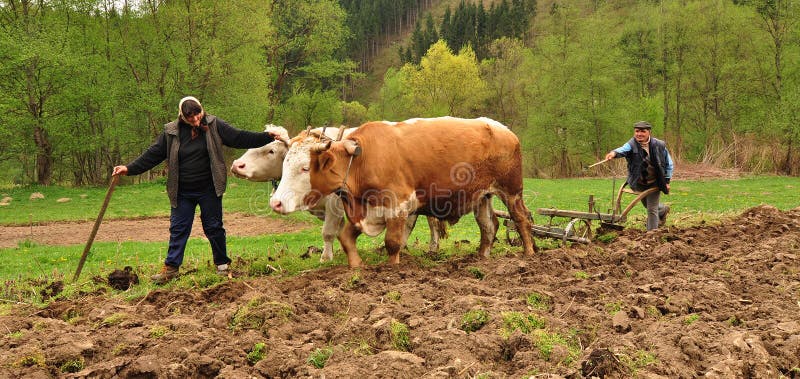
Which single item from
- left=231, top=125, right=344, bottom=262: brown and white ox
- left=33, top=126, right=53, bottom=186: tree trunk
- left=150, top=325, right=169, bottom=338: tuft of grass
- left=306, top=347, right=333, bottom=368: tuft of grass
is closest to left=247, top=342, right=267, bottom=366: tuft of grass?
left=306, top=347, right=333, bottom=368: tuft of grass

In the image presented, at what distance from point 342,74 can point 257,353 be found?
50.9m

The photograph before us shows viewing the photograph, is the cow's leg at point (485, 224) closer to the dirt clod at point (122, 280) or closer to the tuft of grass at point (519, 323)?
the tuft of grass at point (519, 323)

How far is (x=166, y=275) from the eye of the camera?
802 cm

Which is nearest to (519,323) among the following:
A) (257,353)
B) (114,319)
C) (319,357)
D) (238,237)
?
(319,357)

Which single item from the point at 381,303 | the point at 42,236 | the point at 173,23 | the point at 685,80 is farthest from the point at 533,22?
the point at 381,303

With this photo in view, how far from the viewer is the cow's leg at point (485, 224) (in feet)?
31.0

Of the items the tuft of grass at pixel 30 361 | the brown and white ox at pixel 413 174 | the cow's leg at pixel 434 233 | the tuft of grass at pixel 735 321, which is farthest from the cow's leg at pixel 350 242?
the tuft of grass at pixel 735 321

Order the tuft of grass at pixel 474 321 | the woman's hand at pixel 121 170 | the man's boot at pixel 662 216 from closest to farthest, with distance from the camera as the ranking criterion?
the tuft of grass at pixel 474 321
the woman's hand at pixel 121 170
the man's boot at pixel 662 216

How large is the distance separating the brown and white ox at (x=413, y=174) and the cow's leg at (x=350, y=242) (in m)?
0.01

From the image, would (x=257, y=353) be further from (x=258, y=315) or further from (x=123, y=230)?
(x=123, y=230)

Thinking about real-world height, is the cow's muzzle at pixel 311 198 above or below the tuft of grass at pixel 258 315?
above

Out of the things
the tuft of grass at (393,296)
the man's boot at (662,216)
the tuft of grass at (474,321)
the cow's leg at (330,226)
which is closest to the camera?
the tuft of grass at (474,321)

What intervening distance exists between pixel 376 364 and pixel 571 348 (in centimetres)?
159

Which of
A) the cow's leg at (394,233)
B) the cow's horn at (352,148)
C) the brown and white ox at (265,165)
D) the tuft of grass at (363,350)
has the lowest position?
the tuft of grass at (363,350)
